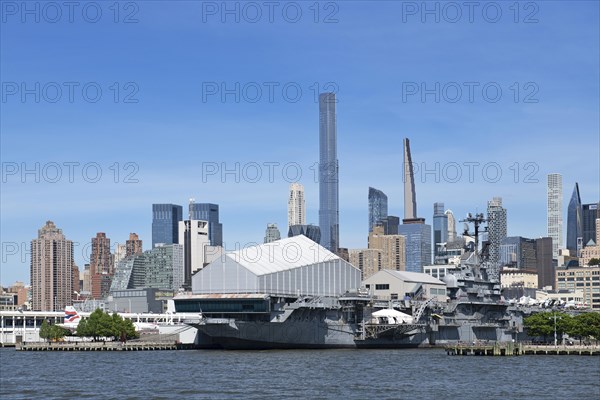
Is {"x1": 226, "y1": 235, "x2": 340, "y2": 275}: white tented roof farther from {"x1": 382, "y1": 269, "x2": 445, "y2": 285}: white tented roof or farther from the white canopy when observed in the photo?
the white canopy

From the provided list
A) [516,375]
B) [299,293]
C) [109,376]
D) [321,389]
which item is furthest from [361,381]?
[299,293]

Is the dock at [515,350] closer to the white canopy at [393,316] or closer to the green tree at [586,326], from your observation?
the white canopy at [393,316]

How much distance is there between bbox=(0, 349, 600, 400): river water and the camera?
287 ft

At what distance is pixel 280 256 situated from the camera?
17288cm

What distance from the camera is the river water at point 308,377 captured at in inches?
3450

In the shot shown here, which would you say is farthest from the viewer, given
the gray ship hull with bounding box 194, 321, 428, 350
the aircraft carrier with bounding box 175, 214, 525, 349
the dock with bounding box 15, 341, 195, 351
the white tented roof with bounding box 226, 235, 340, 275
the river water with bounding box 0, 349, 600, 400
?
the dock with bounding box 15, 341, 195, 351

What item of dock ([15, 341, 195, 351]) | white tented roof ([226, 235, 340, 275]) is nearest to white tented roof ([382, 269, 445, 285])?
white tented roof ([226, 235, 340, 275])

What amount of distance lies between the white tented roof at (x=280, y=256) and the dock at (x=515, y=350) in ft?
109

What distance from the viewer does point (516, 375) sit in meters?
106

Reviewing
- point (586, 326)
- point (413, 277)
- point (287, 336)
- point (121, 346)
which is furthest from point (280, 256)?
point (586, 326)

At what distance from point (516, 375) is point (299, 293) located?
65.1m

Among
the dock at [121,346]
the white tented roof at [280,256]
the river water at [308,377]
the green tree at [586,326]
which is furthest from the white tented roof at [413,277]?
the river water at [308,377]

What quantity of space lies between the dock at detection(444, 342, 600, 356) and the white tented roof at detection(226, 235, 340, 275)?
33.2 meters

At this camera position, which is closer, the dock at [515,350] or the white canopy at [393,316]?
the dock at [515,350]
